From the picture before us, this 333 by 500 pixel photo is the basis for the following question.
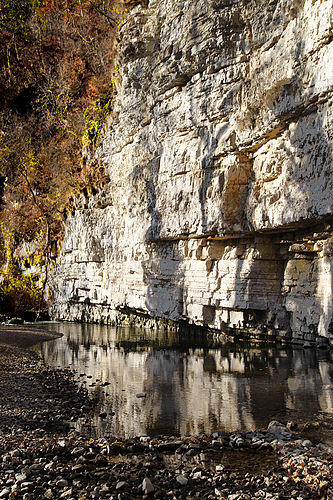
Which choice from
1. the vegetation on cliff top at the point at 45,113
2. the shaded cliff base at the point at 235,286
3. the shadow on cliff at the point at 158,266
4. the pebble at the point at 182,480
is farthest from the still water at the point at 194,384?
the vegetation on cliff top at the point at 45,113

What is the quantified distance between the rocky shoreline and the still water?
64 cm

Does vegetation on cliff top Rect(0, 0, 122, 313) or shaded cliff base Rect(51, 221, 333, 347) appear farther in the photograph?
vegetation on cliff top Rect(0, 0, 122, 313)

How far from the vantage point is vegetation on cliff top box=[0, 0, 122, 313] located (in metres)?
26.3

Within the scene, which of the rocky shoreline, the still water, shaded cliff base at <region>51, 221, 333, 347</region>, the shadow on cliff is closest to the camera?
the rocky shoreline

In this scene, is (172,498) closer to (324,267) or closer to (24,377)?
(24,377)

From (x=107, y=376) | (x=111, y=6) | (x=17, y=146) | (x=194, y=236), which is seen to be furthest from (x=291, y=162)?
(x=17, y=146)

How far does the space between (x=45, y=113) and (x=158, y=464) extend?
30091mm

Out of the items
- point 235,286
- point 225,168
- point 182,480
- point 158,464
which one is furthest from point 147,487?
point 225,168

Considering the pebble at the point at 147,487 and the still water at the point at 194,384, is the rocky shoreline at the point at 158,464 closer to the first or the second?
the pebble at the point at 147,487

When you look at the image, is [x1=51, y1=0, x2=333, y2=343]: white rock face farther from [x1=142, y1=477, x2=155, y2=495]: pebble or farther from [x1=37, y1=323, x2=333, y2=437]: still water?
[x1=142, y1=477, x2=155, y2=495]: pebble

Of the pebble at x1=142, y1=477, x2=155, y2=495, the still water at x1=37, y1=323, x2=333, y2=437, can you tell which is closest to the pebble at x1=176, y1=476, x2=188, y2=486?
the pebble at x1=142, y1=477, x2=155, y2=495

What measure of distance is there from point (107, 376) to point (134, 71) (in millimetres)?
14318

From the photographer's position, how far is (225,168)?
51.0 ft

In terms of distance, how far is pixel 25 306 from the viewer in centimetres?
2722
